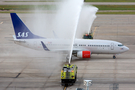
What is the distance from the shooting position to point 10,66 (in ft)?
140

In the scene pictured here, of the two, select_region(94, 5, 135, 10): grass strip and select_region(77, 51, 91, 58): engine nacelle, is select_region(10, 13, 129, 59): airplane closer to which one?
select_region(77, 51, 91, 58): engine nacelle

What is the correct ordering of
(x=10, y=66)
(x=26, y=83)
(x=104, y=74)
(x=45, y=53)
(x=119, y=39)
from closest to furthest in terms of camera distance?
(x=26, y=83), (x=104, y=74), (x=10, y=66), (x=45, y=53), (x=119, y=39)

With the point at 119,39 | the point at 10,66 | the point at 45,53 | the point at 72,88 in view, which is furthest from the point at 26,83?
the point at 119,39

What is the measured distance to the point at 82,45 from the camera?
152 feet

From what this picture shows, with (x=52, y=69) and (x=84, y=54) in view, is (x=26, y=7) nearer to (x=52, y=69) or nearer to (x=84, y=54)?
(x=84, y=54)

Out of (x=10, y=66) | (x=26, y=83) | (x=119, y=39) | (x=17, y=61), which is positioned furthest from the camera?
(x=119, y=39)

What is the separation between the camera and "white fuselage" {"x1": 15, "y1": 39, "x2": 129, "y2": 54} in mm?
46219

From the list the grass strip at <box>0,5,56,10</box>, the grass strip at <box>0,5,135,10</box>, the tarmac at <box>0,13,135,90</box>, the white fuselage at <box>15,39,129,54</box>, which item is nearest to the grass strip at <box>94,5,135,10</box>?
the grass strip at <box>0,5,135,10</box>

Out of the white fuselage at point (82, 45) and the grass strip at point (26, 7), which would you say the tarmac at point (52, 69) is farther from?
the grass strip at point (26, 7)

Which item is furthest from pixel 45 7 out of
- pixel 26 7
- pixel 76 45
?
pixel 76 45

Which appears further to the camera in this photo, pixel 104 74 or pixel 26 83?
pixel 104 74

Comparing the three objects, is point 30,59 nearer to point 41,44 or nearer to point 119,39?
point 41,44

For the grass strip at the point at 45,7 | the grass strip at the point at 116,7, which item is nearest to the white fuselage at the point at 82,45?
the grass strip at the point at 45,7

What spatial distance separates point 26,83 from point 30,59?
40.4 ft
